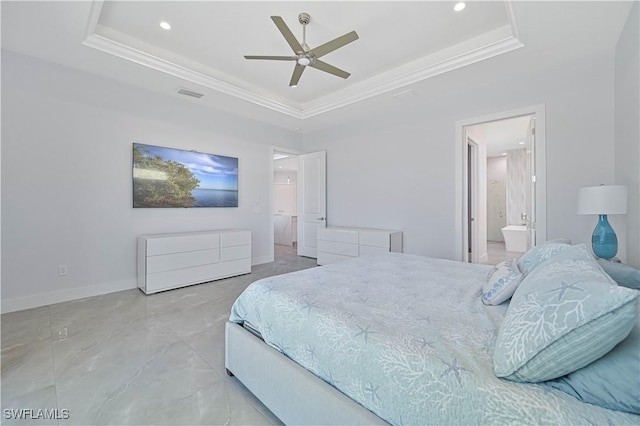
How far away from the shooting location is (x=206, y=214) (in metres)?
4.54

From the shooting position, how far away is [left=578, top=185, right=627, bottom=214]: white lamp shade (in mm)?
2152

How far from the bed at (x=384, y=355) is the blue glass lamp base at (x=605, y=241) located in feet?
4.09

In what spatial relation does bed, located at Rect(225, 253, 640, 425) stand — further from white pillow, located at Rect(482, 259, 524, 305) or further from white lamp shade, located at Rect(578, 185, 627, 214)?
white lamp shade, located at Rect(578, 185, 627, 214)

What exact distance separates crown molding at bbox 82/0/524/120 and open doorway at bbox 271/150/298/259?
162 cm

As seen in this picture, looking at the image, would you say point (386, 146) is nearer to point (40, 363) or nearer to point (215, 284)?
point (215, 284)

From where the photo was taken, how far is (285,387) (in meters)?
1.37

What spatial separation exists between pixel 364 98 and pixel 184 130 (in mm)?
2794

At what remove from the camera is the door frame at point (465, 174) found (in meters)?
3.21

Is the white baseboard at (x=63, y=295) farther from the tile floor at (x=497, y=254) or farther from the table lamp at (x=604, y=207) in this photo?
the tile floor at (x=497, y=254)

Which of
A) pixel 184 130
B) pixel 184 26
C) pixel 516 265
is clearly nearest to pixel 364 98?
pixel 184 26

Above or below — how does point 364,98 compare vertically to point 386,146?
above

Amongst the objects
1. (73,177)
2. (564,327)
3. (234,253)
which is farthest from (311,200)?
(564,327)

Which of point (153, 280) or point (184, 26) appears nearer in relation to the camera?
point (184, 26)

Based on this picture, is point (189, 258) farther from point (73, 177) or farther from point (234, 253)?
point (73, 177)
